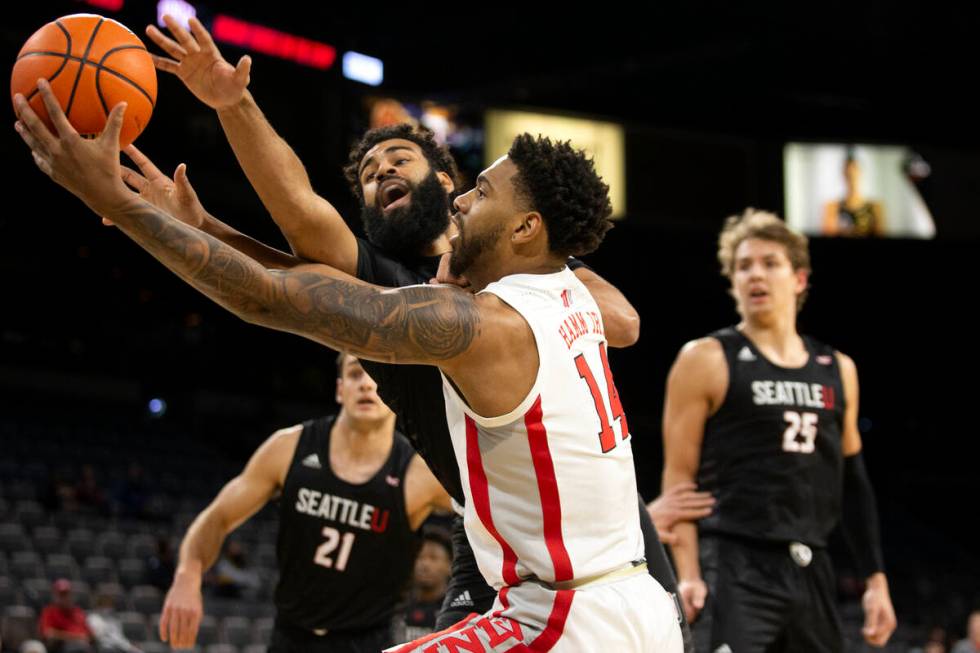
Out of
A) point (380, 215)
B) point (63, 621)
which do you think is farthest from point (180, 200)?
point (63, 621)

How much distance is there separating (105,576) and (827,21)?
14292mm

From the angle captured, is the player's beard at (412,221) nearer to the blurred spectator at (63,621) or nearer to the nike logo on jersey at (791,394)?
the nike logo on jersey at (791,394)

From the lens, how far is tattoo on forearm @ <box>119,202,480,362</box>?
2576 mm

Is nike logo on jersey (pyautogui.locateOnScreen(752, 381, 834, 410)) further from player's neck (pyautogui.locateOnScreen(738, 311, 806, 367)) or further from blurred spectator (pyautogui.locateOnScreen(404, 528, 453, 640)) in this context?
blurred spectator (pyautogui.locateOnScreen(404, 528, 453, 640))

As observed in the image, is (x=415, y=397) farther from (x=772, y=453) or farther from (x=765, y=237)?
(x=765, y=237)

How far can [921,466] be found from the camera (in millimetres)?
24156

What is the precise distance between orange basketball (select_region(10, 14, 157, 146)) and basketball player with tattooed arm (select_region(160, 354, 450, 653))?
219cm

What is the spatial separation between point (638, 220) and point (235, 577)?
10747 mm

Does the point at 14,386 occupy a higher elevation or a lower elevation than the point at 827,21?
lower

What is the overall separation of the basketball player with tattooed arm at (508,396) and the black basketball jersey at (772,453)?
211 centimetres

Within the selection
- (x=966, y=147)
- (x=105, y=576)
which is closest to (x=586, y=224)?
(x=105, y=576)

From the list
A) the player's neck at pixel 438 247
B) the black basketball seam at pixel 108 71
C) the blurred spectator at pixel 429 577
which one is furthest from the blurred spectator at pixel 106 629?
the black basketball seam at pixel 108 71

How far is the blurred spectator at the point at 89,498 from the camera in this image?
1416 cm

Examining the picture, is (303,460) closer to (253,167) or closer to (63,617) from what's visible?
(253,167)
